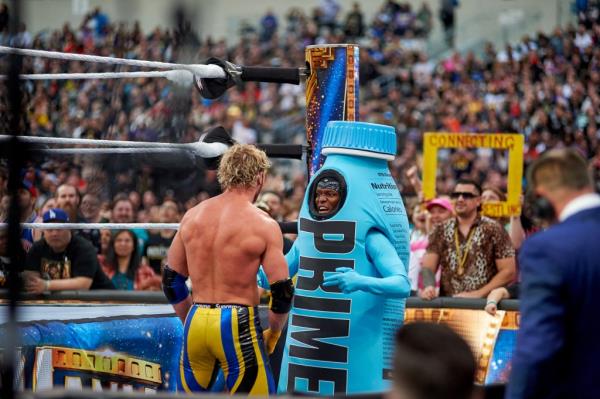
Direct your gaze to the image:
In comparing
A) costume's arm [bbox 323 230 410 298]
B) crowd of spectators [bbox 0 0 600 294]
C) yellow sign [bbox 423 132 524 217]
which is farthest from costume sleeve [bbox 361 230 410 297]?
crowd of spectators [bbox 0 0 600 294]

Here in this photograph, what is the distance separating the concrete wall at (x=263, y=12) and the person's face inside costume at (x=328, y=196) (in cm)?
1209

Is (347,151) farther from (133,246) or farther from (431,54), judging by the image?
(431,54)

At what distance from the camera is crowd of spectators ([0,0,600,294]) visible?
10.5 meters

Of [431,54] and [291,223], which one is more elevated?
[431,54]

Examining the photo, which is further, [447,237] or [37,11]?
[37,11]

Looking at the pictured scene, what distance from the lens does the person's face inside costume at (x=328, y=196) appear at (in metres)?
4.14

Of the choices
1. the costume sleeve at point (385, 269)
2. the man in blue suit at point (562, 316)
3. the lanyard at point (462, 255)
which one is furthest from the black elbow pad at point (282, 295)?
the lanyard at point (462, 255)

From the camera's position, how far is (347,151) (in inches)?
164

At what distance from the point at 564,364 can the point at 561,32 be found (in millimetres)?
13289

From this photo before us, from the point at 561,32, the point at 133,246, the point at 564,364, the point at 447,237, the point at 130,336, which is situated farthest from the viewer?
the point at 561,32

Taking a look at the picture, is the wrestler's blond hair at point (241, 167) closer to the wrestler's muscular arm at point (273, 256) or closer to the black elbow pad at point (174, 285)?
the wrestler's muscular arm at point (273, 256)

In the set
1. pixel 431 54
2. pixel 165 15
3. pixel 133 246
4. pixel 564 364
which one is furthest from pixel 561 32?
pixel 564 364

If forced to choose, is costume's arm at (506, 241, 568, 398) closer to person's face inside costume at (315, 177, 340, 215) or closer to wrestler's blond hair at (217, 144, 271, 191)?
person's face inside costume at (315, 177, 340, 215)

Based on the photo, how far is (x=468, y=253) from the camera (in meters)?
5.75
